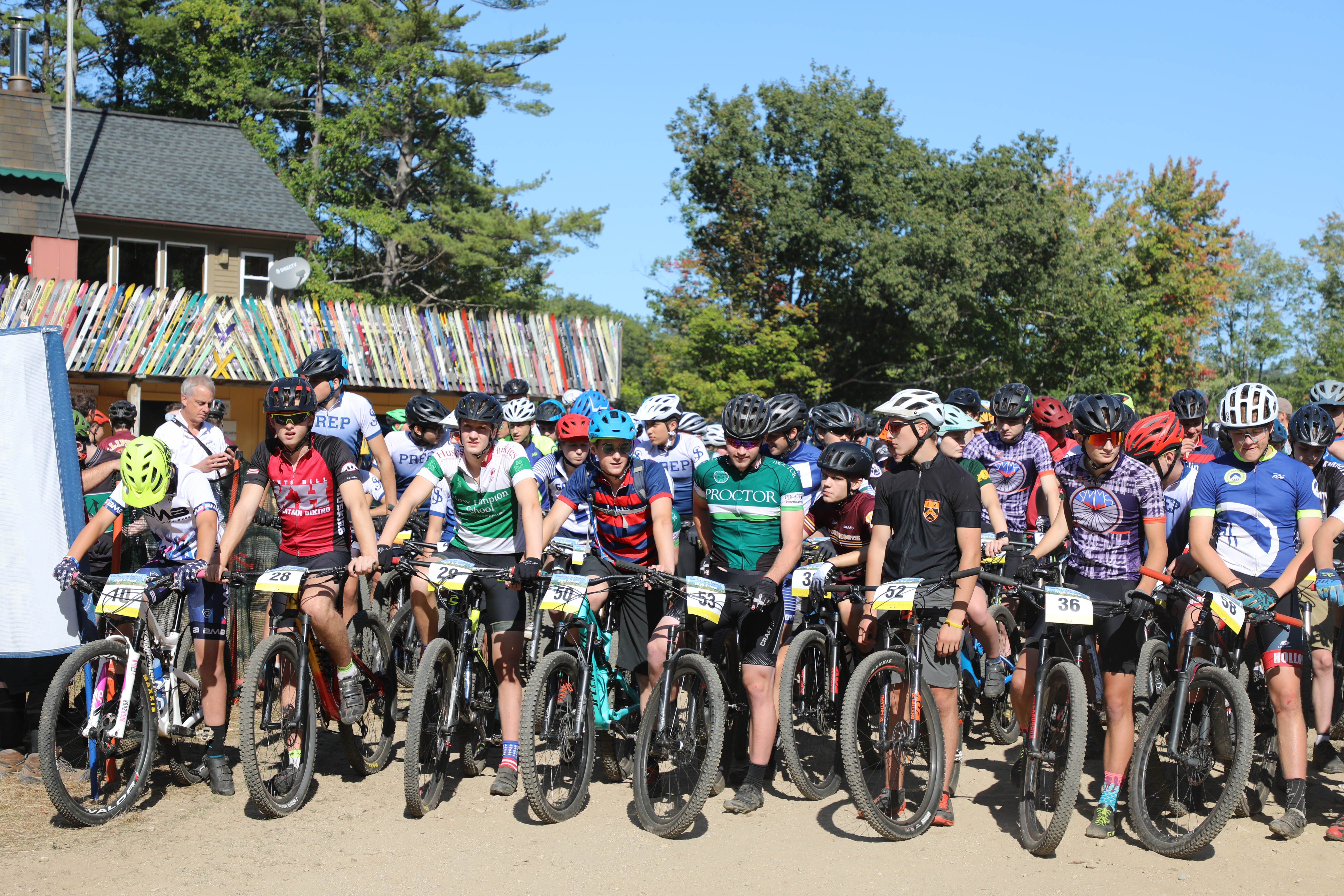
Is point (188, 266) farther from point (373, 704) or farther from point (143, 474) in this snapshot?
point (143, 474)

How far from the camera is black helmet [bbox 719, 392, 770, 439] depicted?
6.52 m

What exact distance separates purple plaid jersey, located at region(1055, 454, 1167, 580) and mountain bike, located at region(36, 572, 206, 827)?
4.83m

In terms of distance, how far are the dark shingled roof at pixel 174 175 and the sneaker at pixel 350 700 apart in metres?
25.2

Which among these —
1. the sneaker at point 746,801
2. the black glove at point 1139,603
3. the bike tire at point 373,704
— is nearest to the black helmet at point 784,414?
the sneaker at point 746,801

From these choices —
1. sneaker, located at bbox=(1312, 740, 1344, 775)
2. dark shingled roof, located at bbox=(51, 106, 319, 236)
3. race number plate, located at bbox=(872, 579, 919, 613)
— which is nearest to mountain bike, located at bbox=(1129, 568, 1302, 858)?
race number plate, located at bbox=(872, 579, 919, 613)

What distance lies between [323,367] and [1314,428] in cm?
620

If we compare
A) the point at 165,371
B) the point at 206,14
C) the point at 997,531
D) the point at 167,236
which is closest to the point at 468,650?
the point at 997,531

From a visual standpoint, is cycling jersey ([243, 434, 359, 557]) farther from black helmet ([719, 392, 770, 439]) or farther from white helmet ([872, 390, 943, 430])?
white helmet ([872, 390, 943, 430])

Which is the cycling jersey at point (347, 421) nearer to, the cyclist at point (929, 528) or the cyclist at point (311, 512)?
the cyclist at point (311, 512)

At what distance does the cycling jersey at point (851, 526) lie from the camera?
7.04m

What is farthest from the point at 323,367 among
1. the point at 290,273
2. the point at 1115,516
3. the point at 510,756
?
the point at 290,273

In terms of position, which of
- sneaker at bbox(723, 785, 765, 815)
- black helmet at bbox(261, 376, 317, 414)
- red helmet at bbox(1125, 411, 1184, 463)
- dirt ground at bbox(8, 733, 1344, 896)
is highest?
black helmet at bbox(261, 376, 317, 414)

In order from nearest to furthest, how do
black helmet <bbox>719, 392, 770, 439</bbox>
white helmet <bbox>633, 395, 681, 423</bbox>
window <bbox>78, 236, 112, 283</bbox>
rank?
black helmet <bbox>719, 392, 770, 439</bbox> < white helmet <bbox>633, 395, 681, 423</bbox> < window <bbox>78, 236, 112, 283</bbox>

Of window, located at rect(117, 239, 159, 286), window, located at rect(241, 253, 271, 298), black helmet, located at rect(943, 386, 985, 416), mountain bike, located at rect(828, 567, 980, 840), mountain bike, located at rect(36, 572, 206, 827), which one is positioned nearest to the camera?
mountain bike, located at rect(36, 572, 206, 827)
